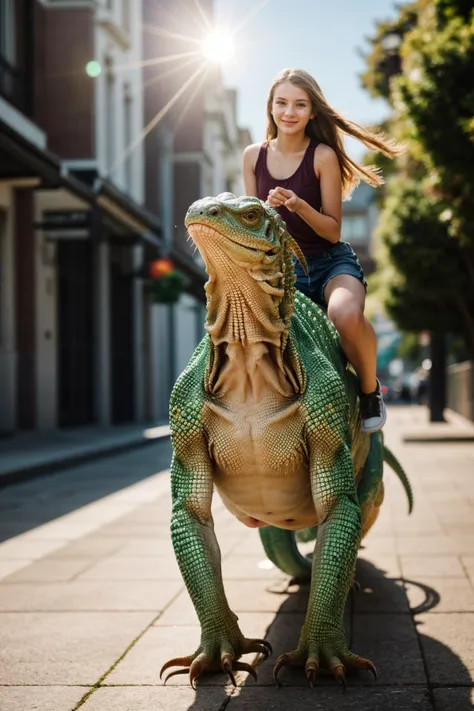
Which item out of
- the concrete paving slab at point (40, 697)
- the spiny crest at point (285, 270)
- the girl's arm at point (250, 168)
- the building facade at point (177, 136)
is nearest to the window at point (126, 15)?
the building facade at point (177, 136)

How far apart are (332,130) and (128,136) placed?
2666 centimetres

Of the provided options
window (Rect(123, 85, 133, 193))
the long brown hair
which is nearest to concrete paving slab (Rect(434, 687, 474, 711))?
the long brown hair

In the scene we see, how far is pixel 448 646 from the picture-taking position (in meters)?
4.47

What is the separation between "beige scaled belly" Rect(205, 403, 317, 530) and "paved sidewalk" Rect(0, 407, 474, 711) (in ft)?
2.28

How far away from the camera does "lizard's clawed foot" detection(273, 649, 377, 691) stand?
3.70 meters

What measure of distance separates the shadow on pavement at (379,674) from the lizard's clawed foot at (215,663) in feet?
0.28

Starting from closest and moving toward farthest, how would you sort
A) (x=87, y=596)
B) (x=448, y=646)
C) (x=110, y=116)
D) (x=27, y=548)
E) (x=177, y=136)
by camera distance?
(x=448, y=646) → (x=87, y=596) → (x=27, y=548) → (x=110, y=116) → (x=177, y=136)

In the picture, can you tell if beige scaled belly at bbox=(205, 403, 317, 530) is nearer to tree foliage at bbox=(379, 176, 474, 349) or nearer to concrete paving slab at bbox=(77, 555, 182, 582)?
concrete paving slab at bbox=(77, 555, 182, 582)

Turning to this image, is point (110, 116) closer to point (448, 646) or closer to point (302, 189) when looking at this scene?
point (302, 189)

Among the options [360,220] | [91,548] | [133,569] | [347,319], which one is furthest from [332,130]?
[360,220]

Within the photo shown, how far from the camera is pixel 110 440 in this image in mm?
19781

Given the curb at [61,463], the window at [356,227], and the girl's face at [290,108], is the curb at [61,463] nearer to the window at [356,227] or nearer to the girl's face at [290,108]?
the girl's face at [290,108]

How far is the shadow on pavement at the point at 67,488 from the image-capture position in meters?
9.35

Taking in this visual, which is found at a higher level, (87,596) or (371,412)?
(371,412)
